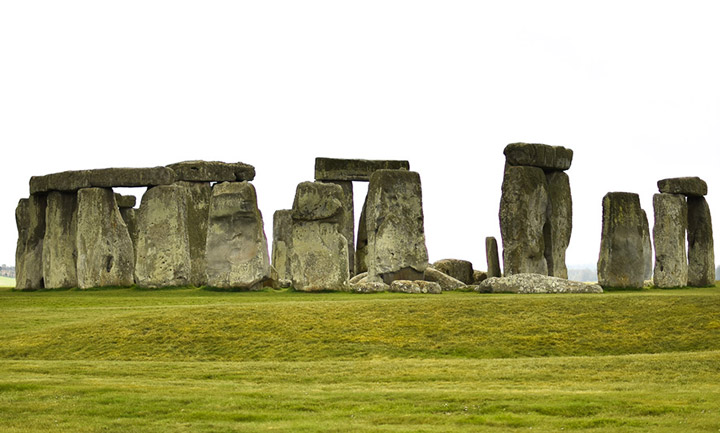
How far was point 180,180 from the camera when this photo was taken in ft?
120

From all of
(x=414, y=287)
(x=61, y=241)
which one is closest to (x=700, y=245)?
(x=414, y=287)

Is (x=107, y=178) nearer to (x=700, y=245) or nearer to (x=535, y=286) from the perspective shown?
(x=535, y=286)

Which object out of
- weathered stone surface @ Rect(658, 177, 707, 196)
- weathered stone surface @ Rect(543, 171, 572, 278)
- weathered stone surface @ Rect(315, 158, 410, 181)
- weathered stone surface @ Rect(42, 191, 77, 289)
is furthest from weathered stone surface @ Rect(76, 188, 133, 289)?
weathered stone surface @ Rect(658, 177, 707, 196)

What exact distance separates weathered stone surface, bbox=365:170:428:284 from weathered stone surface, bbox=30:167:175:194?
19.8 feet

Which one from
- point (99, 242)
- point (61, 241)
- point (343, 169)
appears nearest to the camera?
point (99, 242)

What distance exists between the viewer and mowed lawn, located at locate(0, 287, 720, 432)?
13.3 metres

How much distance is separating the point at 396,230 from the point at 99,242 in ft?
28.3

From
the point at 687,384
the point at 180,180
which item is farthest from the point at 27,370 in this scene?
the point at 180,180

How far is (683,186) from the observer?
33438 mm

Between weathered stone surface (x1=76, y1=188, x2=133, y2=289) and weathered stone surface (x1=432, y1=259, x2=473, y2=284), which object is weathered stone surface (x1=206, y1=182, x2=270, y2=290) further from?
weathered stone surface (x1=432, y1=259, x2=473, y2=284)

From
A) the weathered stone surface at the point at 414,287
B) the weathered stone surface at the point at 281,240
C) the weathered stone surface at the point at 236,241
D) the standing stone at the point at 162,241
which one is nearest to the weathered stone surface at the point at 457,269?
the weathered stone surface at the point at 281,240

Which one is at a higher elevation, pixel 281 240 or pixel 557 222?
pixel 557 222

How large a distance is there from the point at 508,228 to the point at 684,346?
11.9 m

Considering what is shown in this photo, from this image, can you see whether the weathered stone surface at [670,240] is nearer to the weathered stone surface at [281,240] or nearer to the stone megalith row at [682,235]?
the stone megalith row at [682,235]
